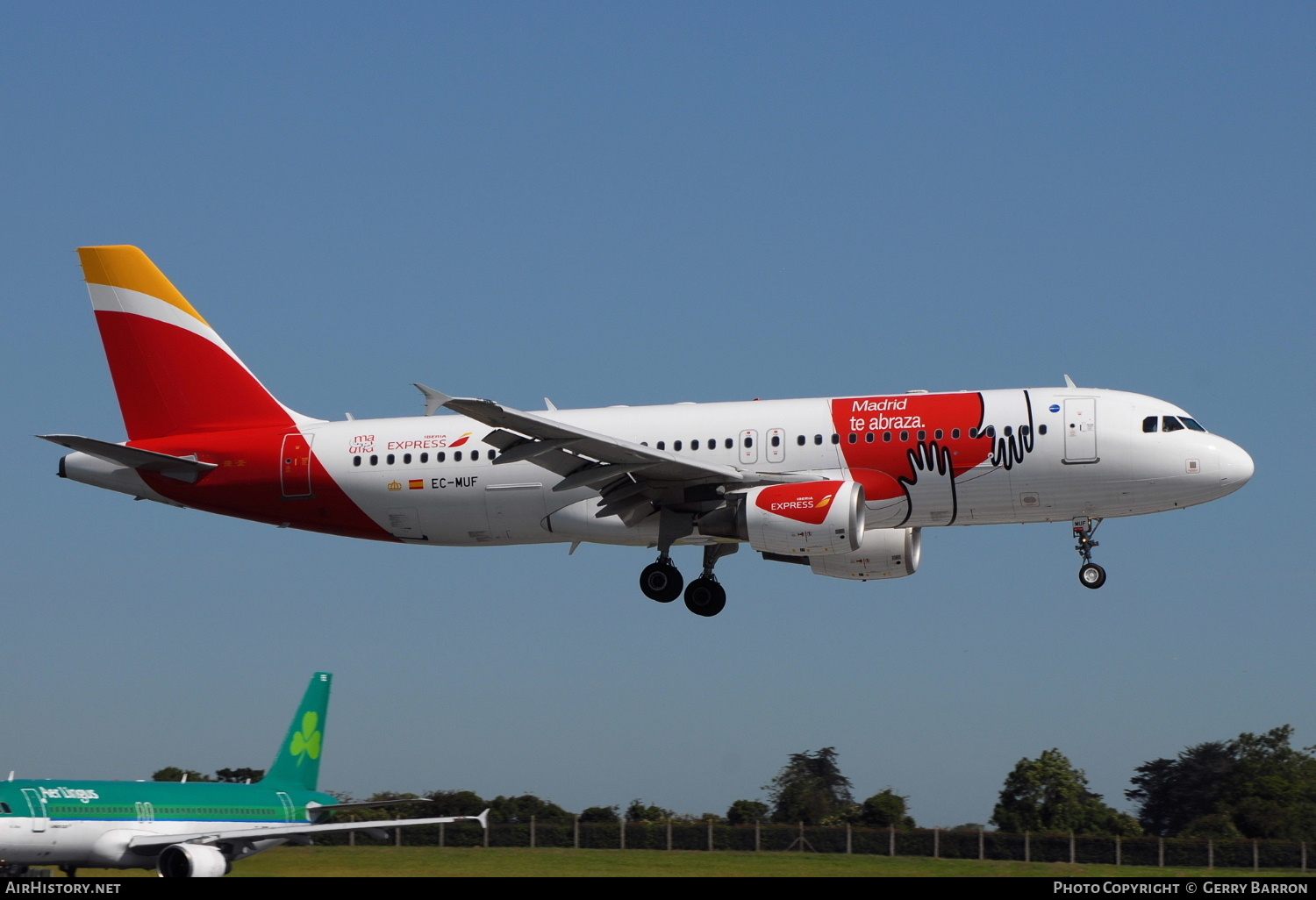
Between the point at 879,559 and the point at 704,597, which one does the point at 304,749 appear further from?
the point at 879,559

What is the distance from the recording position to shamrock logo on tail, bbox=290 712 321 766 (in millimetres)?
41188

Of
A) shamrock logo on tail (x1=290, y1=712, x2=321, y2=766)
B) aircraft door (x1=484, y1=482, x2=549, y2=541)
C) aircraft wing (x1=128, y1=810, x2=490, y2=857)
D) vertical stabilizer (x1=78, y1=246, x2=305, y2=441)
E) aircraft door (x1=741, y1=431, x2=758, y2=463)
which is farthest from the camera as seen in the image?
shamrock logo on tail (x1=290, y1=712, x2=321, y2=766)

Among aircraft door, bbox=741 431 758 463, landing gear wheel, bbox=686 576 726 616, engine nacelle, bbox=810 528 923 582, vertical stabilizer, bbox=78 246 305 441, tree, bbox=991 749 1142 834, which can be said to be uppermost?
vertical stabilizer, bbox=78 246 305 441

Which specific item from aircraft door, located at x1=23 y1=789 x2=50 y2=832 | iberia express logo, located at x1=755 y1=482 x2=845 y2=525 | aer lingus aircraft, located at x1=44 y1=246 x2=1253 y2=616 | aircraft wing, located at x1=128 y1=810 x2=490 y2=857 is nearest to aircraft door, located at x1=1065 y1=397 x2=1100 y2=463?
aer lingus aircraft, located at x1=44 y1=246 x2=1253 y2=616

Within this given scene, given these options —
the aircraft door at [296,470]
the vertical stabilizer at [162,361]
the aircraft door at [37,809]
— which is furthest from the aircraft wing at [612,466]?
the aircraft door at [37,809]

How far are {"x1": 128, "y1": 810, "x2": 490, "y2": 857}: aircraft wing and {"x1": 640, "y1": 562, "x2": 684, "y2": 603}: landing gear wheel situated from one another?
661 centimetres

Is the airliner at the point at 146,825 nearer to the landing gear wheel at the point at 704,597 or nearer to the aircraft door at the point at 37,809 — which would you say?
the aircraft door at the point at 37,809

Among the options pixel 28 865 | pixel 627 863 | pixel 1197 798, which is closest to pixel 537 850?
pixel 627 863

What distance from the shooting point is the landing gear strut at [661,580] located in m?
35.9

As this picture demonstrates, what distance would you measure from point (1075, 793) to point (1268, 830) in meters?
9.55

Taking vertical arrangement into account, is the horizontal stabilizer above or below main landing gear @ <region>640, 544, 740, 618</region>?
above

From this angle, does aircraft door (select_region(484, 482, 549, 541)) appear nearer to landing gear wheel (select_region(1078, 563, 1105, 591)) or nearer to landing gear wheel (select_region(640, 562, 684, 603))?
landing gear wheel (select_region(640, 562, 684, 603))

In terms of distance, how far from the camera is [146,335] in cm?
4125
